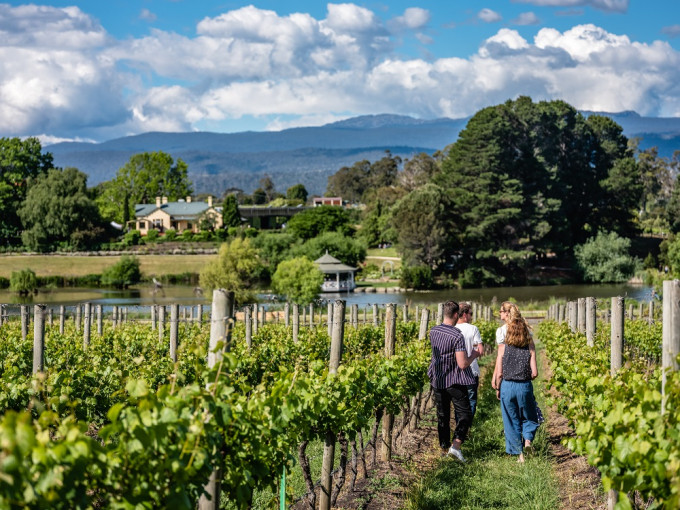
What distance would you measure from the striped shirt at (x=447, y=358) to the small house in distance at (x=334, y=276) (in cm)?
4832

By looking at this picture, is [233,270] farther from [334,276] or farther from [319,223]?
[319,223]

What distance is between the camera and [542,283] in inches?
2559

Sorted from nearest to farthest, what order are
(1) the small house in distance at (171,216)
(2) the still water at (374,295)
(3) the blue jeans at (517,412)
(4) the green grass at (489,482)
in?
(4) the green grass at (489,482) → (3) the blue jeans at (517,412) → (2) the still water at (374,295) → (1) the small house in distance at (171,216)

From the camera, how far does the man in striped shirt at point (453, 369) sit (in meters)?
8.80

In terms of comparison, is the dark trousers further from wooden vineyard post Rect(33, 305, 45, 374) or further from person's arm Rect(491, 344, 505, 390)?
wooden vineyard post Rect(33, 305, 45, 374)

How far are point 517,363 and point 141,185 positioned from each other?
108m

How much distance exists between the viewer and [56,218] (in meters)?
73.9

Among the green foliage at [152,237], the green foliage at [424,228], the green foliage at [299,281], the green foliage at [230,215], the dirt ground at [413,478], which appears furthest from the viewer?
the green foliage at [230,215]

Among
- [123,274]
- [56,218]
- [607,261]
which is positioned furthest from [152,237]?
[607,261]

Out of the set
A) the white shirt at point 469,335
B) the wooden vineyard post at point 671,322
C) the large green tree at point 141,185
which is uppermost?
the large green tree at point 141,185

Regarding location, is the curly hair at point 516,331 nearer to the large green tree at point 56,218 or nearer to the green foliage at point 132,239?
the large green tree at point 56,218

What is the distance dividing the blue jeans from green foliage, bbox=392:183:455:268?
177 feet

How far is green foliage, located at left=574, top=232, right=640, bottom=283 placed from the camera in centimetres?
6450

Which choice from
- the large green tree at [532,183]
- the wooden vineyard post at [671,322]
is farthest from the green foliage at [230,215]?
→ the wooden vineyard post at [671,322]
